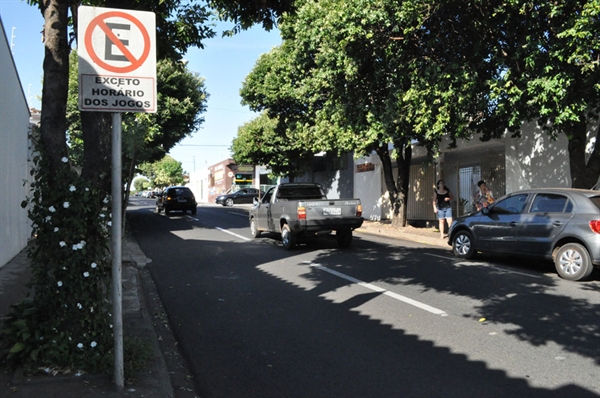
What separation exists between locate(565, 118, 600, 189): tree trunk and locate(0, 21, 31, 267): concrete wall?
11889 millimetres

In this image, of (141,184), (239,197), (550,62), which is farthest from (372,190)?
(141,184)

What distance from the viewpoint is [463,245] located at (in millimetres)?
11055

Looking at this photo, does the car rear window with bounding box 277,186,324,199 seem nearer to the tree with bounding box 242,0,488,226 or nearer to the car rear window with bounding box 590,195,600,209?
the tree with bounding box 242,0,488,226

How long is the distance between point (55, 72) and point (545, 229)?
8268 mm

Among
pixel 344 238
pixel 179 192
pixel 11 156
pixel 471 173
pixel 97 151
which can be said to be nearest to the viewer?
pixel 97 151

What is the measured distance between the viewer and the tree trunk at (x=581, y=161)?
37.1ft

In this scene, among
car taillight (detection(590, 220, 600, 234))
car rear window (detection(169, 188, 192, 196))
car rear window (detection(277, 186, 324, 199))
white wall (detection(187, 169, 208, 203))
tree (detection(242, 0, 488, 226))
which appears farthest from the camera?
white wall (detection(187, 169, 208, 203))

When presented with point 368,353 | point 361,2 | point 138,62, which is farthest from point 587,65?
point 138,62

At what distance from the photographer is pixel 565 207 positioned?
29.4 feet

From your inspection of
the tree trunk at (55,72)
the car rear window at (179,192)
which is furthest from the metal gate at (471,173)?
the car rear window at (179,192)

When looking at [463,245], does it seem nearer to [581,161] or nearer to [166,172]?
[581,161]

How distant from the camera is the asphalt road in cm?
429

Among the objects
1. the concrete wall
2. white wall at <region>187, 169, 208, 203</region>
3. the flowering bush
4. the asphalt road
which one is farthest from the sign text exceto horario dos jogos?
white wall at <region>187, 169, 208, 203</region>

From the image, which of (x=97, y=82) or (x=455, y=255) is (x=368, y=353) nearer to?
(x=97, y=82)
